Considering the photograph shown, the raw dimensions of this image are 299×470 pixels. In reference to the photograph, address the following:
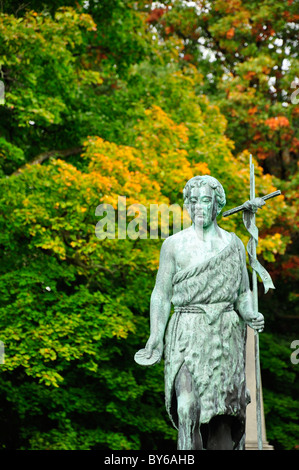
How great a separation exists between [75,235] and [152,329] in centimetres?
885

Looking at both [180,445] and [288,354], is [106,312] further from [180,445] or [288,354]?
[180,445]

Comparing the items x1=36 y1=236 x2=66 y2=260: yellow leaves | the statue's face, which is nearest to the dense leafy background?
x1=36 y1=236 x2=66 y2=260: yellow leaves

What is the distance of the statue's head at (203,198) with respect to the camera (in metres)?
6.62

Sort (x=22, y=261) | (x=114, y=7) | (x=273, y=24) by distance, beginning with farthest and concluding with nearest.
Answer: (x=273, y=24), (x=114, y=7), (x=22, y=261)

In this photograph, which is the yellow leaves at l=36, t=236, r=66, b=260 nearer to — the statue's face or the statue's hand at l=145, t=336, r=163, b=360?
the statue's face

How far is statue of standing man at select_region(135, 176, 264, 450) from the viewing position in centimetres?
630

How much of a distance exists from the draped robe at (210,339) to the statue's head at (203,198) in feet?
0.99

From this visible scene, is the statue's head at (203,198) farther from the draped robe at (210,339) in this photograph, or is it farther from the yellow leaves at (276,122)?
the yellow leaves at (276,122)

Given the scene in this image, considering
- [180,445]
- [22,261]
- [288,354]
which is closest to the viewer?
[180,445]

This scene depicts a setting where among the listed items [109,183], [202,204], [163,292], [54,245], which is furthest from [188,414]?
[109,183]

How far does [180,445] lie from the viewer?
246 inches

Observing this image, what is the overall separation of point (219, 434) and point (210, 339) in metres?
0.68

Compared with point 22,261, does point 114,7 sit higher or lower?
higher

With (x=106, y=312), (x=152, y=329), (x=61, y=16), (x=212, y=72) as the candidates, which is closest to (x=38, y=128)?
(x=61, y=16)
